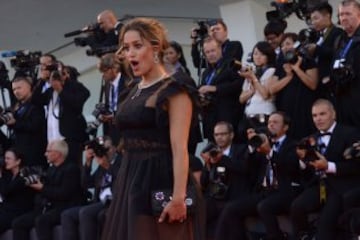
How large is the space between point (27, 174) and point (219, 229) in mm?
2522

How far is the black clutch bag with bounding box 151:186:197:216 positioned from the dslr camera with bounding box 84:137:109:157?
4412 mm

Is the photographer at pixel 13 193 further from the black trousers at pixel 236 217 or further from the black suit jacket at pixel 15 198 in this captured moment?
the black trousers at pixel 236 217

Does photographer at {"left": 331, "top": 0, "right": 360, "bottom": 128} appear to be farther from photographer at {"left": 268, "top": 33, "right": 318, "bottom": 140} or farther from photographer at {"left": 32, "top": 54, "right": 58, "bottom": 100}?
photographer at {"left": 32, "top": 54, "right": 58, "bottom": 100}

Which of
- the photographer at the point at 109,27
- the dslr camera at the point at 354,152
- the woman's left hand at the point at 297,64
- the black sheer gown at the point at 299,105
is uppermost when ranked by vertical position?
the photographer at the point at 109,27

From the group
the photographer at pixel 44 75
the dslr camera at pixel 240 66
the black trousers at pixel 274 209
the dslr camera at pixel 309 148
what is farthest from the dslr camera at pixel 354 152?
the photographer at pixel 44 75

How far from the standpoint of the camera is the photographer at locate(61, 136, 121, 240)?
8.88 meters

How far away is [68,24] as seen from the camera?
12883mm

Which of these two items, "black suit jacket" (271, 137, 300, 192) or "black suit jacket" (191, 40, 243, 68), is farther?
"black suit jacket" (191, 40, 243, 68)

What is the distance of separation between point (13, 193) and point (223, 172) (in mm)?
2885

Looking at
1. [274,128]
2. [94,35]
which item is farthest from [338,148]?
[94,35]

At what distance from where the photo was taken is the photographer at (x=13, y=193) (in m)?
9.89

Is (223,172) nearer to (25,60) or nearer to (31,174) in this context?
(31,174)

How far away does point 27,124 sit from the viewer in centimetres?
1006

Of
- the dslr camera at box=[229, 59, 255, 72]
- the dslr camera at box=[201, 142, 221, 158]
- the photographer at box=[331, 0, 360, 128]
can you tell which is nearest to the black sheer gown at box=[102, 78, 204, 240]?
the photographer at box=[331, 0, 360, 128]
